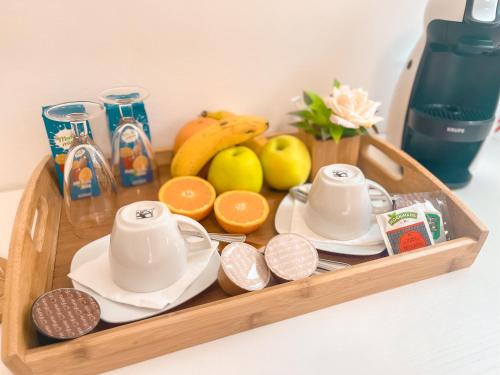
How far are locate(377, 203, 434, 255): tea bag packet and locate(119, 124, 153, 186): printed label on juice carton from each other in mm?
498

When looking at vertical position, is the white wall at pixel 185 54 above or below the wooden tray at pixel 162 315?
above

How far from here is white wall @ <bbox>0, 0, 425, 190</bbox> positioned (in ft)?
2.51

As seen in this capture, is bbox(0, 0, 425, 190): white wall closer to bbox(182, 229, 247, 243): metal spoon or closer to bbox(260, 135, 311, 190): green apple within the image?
bbox(260, 135, 311, 190): green apple

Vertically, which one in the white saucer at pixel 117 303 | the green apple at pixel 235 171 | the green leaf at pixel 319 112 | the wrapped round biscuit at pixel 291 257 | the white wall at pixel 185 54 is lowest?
the white saucer at pixel 117 303

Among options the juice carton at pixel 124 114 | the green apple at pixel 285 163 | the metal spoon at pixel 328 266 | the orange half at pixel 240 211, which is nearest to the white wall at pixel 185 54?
the juice carton at pixel 124 114

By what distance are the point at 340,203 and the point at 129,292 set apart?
1.16 feet

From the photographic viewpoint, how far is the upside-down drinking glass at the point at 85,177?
0.66 metres

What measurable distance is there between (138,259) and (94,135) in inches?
18.1

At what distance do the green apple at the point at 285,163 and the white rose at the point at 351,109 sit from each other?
0.10 m

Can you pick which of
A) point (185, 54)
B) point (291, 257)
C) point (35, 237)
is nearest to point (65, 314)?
point (35, 237)

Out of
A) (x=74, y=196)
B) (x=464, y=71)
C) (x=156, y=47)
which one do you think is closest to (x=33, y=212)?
(x=74, y=196)

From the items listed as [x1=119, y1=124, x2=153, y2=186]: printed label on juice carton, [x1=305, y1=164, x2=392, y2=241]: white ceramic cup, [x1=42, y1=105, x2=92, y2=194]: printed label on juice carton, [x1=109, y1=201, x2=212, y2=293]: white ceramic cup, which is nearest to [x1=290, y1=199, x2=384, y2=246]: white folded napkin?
[x1=305, y1=164, x2=392, y2=241]: white ceramic cup

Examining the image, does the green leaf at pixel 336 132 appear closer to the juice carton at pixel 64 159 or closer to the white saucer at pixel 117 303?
the white saucer at pixel 117 303

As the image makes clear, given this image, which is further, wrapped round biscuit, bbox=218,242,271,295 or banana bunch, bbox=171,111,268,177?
banana bunch, bbox=171,111,268,177
